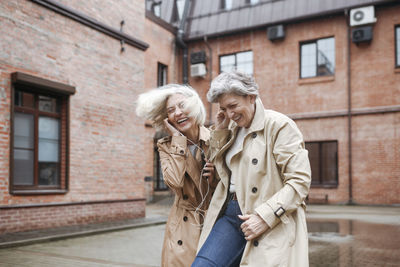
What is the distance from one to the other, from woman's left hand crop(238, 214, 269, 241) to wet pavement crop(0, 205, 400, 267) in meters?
Result: 4.41

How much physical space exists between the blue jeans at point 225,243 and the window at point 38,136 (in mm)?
7391

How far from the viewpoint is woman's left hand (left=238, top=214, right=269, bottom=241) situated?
7.28 ft

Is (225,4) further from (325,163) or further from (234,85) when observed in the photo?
(234,85)

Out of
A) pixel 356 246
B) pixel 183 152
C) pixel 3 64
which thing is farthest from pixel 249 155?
pixel 3 64

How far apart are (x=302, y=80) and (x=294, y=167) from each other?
671 inches

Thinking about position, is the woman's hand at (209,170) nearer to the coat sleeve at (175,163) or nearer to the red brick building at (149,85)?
the coat sleeve at (175,163)

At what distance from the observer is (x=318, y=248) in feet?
25.1

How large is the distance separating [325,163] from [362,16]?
6.12 metres

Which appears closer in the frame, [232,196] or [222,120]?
[232,196]

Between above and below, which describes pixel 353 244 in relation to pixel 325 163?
below

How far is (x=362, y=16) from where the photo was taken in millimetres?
16891

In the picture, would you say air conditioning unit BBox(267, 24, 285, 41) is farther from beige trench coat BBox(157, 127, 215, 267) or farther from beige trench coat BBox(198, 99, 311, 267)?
beige trench coat BBox(198, 99, 311, 267)

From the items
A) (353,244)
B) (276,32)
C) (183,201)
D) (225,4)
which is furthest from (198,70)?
(183,201)

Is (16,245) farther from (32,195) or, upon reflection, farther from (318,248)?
(318,248)
